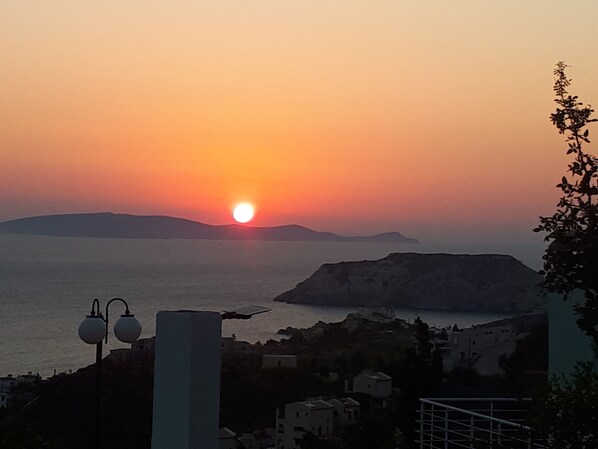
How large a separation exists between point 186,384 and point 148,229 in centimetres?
15549

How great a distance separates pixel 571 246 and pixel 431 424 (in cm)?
254

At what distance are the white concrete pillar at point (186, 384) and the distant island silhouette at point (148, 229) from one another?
143230 millimetres

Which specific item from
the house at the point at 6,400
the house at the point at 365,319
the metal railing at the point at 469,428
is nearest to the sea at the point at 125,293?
the metal railing at the point at 469,428

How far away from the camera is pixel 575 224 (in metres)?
3.37

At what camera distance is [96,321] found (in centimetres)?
539

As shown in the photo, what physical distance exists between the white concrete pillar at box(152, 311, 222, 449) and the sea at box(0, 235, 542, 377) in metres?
2.34

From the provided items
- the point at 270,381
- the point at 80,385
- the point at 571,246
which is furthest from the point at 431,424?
the point at 270,381

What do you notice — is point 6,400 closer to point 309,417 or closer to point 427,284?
point 309,417

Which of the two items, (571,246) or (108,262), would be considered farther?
(108,262)

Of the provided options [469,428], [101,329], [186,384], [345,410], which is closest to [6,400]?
[345,410]

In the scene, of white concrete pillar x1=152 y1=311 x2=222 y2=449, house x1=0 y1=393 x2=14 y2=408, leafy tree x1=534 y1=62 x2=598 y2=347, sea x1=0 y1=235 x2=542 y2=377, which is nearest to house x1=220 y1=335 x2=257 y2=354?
sea x1=0 y1=235 x2=542 y2=377

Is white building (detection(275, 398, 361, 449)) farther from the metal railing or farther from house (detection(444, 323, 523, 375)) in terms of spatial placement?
the metal railing

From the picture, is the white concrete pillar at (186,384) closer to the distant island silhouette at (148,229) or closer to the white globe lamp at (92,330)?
the white globe lamp at (92,330)

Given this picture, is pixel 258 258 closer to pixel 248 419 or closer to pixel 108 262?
pixel 108 262
